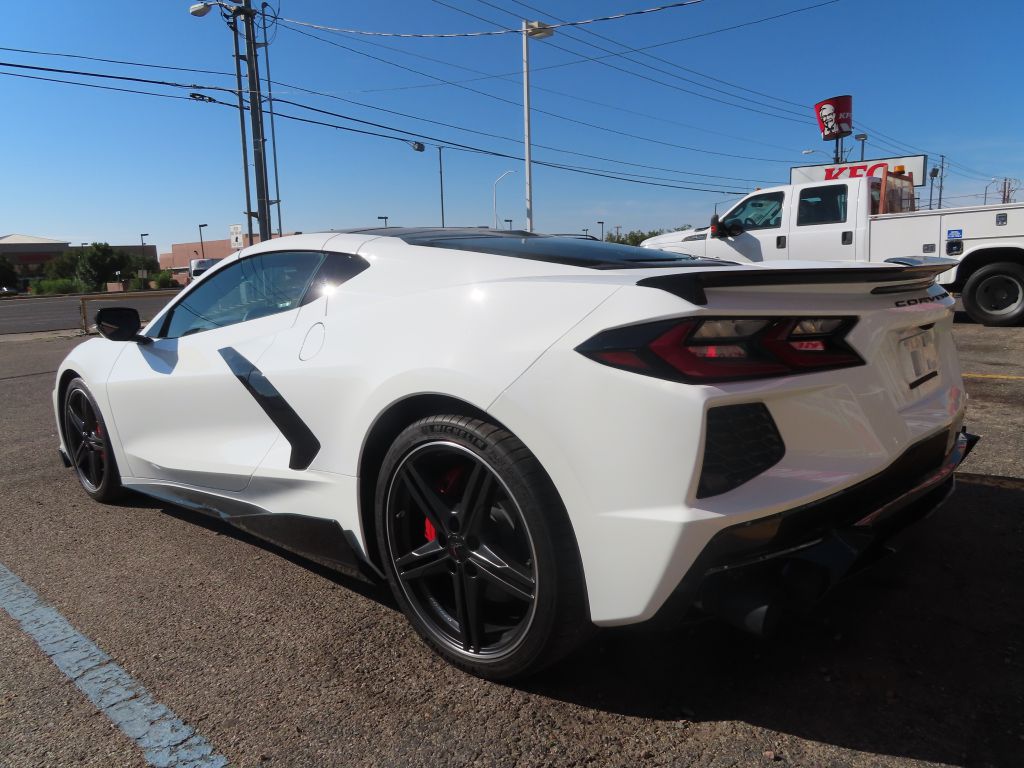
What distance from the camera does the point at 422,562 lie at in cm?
238

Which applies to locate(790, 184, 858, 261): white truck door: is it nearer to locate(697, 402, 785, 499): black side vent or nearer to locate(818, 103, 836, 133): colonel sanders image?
locate(697, 402, 785, 499): black side vent

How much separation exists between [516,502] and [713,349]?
0.66m

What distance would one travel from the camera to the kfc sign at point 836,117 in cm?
3741

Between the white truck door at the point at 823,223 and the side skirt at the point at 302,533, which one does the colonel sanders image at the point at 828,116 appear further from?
the side skirt at the point at 302,533

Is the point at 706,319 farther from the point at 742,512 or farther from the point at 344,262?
the point at 344,262

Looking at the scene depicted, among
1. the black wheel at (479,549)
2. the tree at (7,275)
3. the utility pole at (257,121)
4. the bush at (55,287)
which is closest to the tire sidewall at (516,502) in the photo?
the black wheel at (479,549)

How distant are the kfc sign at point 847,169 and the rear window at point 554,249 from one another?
42.8 feet

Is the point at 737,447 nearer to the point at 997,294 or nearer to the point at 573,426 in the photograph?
the point at 573,426

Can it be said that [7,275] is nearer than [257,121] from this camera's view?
No

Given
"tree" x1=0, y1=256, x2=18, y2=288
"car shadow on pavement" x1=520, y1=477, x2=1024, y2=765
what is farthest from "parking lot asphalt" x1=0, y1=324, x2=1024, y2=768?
"tree" x1=0, y1=256, x2=18, y2=288

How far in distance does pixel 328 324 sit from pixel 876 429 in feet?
5.96

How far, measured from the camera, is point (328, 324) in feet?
8.77

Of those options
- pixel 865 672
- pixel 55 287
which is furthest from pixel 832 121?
pixel 55 287

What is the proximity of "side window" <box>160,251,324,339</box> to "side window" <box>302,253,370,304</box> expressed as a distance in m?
0.05
